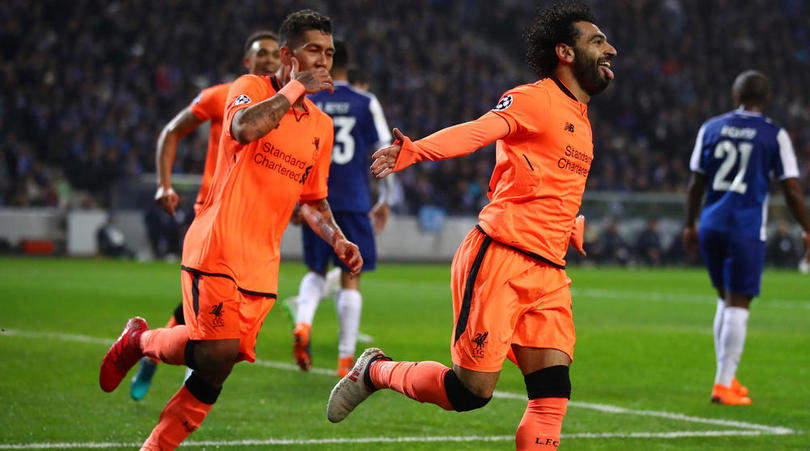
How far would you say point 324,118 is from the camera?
209 inches

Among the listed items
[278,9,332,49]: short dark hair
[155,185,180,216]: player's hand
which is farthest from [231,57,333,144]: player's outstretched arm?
[155,185,180,216]: player's hand

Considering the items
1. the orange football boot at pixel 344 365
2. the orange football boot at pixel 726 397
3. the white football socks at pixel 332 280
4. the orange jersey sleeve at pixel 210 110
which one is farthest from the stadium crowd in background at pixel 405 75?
the orange football boot at pixel 726 397

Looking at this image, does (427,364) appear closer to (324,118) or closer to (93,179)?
(324,118)

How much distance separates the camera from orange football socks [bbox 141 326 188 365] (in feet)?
16.4

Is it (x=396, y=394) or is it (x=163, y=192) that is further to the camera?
(x=396, y=394)

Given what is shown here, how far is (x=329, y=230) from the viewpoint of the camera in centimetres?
545

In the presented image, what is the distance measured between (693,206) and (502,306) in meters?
4.14

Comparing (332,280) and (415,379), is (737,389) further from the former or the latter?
(332,280)

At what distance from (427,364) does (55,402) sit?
125 inches

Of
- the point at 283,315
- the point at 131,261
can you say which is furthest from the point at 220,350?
the point at 131,261

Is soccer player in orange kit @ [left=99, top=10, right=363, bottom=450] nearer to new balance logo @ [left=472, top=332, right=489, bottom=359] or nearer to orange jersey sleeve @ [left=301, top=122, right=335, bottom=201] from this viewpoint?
orange jersey sleeve @ [left=301, top=122, right=335, bottom=201]

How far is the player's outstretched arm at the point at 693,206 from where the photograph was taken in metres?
8.16

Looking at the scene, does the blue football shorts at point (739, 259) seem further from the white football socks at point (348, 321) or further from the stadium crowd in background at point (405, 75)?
the stadium crowd in background at point (405, 75)

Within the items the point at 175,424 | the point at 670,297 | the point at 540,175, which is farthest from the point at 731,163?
the point at 670,297
